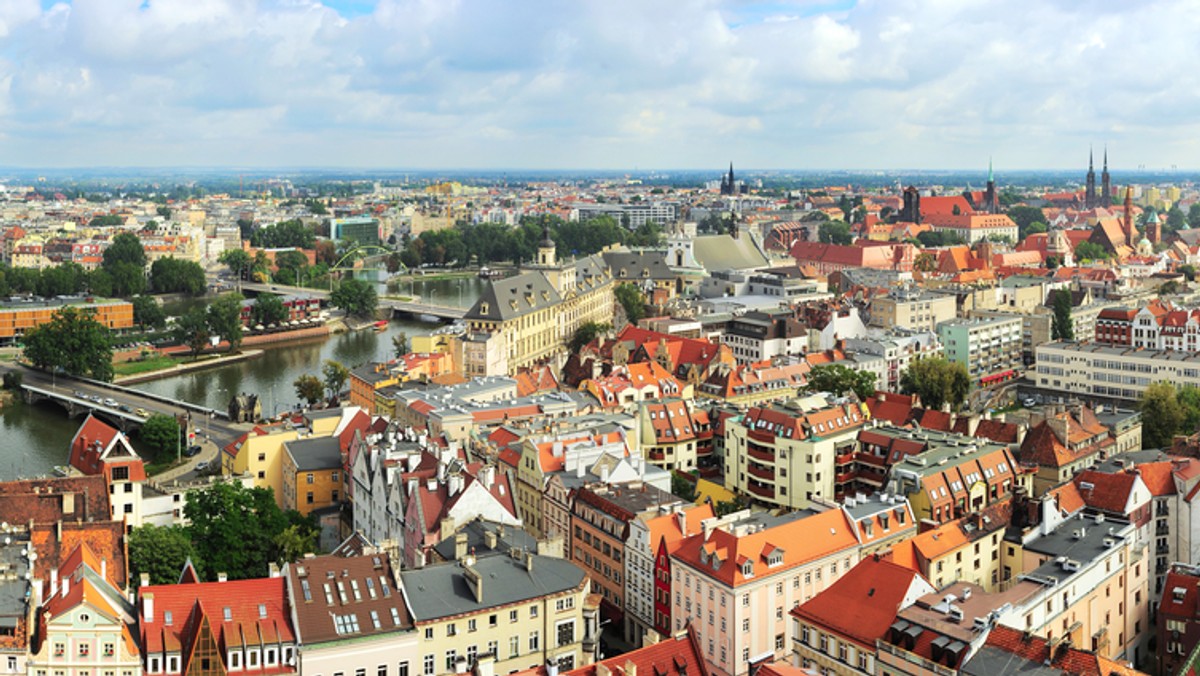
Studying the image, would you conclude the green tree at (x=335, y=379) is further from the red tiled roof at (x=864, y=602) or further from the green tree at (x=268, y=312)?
the red tiled roof at (x=864, y=602)

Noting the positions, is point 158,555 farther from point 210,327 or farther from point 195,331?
point 210,327

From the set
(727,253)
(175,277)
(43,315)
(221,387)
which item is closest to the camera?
(221,387)

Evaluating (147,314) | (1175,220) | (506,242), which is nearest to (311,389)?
(147,314)

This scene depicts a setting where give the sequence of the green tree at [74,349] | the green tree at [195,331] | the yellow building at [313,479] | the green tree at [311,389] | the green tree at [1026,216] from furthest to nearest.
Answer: the green tree at [1026,216]
the green tree at [195,331]
the green tree at [74,349]
the green tree at [311,389]
the yellow building at [313,479]

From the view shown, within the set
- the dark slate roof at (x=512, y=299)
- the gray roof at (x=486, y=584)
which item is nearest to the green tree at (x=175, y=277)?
the dark slate roof at (x=512, y=299)

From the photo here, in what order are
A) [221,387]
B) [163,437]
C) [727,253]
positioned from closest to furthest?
[163,437] < [221,387] < [727,253]

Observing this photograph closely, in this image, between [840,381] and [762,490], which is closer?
[762,490]

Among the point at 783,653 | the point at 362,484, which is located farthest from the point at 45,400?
the point at 783,653
